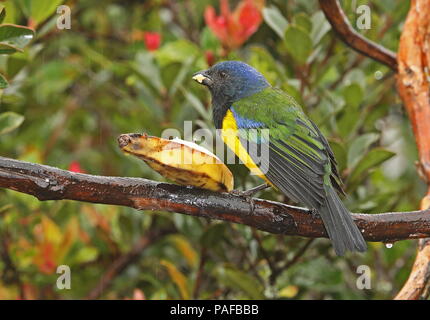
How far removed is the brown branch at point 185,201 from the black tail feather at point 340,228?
5 cm

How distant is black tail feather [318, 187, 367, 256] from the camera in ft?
4.77

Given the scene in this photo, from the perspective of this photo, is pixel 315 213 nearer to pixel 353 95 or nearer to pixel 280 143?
pixel 280 143

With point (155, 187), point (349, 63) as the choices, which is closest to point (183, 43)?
point (349, 63)

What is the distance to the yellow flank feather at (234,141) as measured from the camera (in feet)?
5.93

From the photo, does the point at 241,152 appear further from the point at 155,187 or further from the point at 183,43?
the point at 183,43

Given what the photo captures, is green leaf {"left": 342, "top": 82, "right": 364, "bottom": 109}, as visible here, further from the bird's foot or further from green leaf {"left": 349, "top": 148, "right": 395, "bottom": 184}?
the bird's foot

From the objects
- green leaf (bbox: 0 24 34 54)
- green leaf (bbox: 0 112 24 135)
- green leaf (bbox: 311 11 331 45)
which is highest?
green leaf (bbox: 311 11 331 45)

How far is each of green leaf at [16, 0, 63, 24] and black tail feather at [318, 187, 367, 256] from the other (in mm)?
1243

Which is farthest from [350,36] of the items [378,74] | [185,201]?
[185,201]

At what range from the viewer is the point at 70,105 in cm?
340

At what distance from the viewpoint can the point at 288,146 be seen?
175cm

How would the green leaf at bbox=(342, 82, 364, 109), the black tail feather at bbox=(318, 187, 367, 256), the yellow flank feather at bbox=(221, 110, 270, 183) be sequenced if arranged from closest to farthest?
the black tail feather at bbox=(318, 187, 367, 256)
the yellow flank feather at bbox=(221, 110, 270, 183)
the green leaf at bbox=(342, 82, 364, 109)

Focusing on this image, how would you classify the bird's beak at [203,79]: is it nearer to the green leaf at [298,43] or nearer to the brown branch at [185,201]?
the green leaf at [298,43]

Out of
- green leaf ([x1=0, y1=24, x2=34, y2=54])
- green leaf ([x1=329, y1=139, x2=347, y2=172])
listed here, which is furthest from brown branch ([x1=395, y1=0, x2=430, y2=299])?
green leaf ([x1=0, y1=24, x2=34, y2=54])
